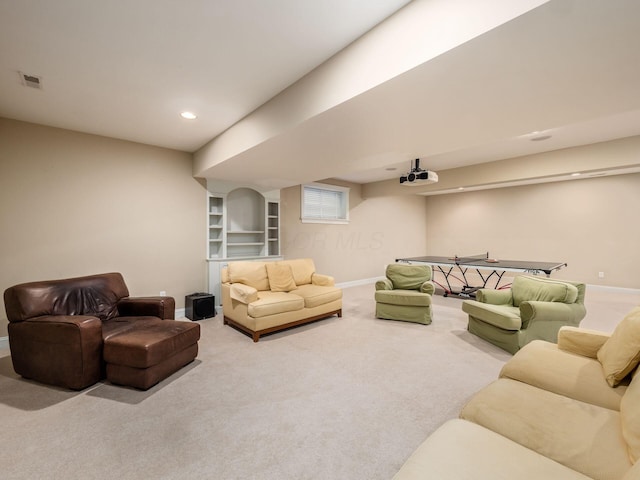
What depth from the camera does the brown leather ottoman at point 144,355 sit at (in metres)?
2.28

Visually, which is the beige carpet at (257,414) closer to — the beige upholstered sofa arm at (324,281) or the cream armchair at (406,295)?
the cream armchair at (406,295)

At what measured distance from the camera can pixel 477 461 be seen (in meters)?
0.99

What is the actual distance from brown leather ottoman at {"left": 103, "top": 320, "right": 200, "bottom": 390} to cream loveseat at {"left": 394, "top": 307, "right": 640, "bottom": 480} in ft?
7.16

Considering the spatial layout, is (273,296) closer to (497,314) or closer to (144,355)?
(144,355)

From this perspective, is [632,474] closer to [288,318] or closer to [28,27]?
[288,318]

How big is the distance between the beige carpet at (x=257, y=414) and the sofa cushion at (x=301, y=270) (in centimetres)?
137

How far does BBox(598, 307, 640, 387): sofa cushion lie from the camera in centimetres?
143

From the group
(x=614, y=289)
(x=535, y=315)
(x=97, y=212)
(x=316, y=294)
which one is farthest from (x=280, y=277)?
(x=614, y=289)

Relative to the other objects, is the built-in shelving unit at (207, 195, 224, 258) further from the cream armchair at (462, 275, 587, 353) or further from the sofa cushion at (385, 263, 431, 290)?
the cream armchair at (462, 275, 587, 353)

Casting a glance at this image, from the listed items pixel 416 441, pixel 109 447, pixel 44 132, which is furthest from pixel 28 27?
pixel 416 441

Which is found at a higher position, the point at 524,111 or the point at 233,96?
the point at 233,96

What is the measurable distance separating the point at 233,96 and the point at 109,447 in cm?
283

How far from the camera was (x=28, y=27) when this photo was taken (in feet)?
5.75

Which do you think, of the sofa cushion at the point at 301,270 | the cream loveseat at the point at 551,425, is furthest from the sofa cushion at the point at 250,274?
the cream loveseat at the point at 551,425
